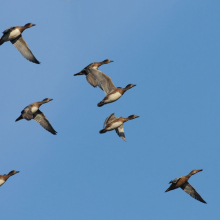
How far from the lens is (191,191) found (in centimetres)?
2497

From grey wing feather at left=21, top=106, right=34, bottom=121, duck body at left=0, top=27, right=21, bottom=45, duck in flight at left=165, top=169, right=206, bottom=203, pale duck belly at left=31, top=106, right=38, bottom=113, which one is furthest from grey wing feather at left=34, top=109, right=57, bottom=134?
duck in flight at left=165, top=169, right=206, bottom=203

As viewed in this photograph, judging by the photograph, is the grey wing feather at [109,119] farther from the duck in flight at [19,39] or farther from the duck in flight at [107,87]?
the duck in flight at [19,39]

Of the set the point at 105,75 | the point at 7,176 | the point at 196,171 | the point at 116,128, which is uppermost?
the point at 105,75

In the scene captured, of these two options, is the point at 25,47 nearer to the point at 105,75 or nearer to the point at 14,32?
the point at 14,32

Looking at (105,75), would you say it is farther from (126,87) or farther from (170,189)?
(170,189)

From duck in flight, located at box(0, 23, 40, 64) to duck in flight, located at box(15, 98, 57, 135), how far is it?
2834 millimetres

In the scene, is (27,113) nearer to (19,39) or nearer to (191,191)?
(19,39)

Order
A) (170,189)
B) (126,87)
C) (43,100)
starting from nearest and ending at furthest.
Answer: (170,189) < (126,87) < (43,100)

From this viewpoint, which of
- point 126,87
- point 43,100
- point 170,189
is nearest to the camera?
point 170,189

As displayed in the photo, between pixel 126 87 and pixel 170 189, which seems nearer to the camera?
pixel 170 189

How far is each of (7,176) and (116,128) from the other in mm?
6942

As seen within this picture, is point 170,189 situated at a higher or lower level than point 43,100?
lower

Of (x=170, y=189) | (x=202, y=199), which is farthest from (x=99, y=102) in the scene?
(x=202, y=199)

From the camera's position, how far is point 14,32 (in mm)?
27312
